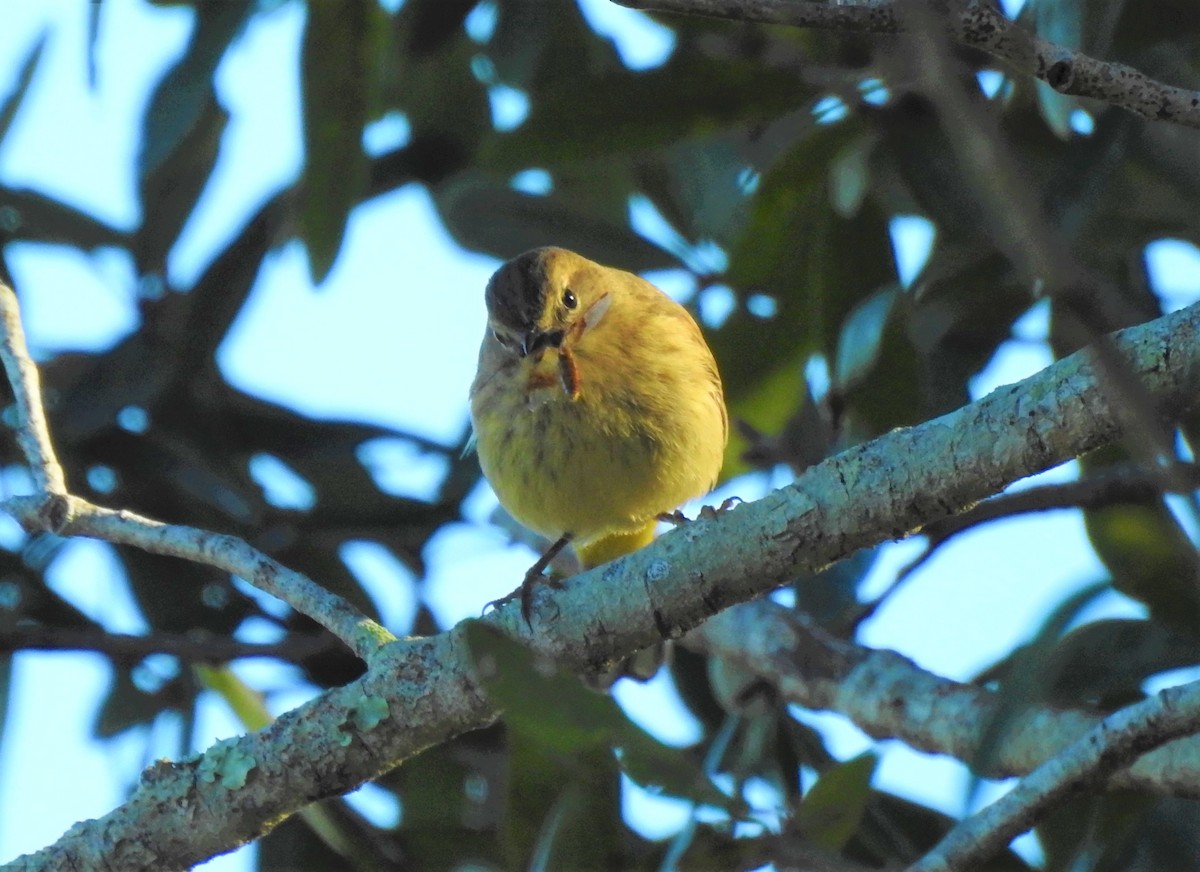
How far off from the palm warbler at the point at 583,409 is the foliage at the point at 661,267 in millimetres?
146

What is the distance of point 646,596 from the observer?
8.09 feet

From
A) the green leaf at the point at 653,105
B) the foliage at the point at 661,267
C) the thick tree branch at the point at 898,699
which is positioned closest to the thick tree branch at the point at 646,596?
the foliage at the point at 661,267

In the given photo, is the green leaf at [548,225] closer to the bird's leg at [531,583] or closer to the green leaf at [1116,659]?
the bird's leg at [531,583]

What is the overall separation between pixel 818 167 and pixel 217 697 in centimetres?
219

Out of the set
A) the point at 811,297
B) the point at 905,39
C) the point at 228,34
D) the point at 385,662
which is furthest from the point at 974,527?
the point at 905,39

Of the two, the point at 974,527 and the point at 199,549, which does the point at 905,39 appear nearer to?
the point at 199,549

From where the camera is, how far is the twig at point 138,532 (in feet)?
8.74

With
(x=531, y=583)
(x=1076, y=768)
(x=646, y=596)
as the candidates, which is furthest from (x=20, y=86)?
(x=1076, y=768)

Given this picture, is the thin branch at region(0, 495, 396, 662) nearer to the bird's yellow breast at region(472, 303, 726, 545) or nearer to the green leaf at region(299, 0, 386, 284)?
the green leaf at region(299, 0, 386, 284)

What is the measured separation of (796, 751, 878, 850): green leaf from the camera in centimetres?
219

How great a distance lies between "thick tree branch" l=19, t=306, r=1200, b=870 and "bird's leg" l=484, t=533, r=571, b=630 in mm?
23

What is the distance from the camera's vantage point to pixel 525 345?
13.1 feet

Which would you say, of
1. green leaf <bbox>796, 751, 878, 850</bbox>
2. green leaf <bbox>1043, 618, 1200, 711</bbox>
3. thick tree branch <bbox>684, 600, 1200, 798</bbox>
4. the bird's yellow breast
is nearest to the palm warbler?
the bird's yellow breast

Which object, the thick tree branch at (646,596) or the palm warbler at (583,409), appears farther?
the palm warbler at (583,409)
